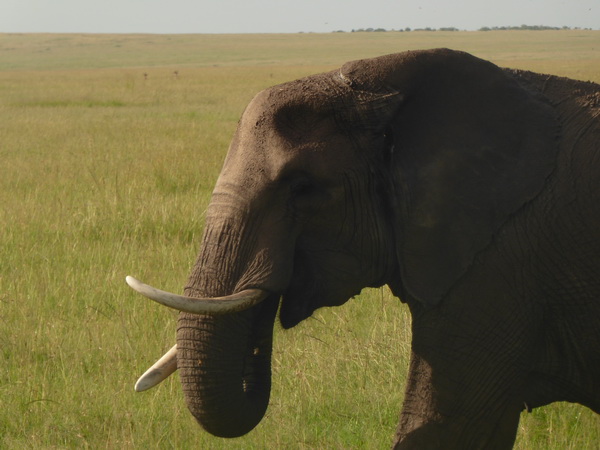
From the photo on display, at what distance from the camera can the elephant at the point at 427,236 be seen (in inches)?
116

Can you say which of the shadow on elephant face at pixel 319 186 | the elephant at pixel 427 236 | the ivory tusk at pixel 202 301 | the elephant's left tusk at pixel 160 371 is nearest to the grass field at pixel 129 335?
the elephant's left tusk at pixel 160 371

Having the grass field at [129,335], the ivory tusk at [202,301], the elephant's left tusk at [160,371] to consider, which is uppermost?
the ivory tusk at [202,301]

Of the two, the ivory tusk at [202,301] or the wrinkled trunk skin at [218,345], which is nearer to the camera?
the ivory tusk at [202,301]

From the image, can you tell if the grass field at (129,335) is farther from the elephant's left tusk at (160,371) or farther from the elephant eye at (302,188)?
the elephant eye at (302,188)

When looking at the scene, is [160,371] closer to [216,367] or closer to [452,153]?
[216,367]

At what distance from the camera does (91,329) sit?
217 inches

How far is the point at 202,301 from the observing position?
2.80 metres

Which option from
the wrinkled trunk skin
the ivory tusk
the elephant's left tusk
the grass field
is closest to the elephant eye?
the wrinkled trunk skin

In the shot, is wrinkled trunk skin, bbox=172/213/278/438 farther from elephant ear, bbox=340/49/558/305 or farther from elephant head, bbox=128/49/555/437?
elephant ear, bbox=340/49/558/305

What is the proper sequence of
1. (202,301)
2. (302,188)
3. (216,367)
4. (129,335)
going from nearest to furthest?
(202,301) → (216,367) → (302,188) → (129,335)

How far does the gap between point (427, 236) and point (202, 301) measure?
0.75 meters

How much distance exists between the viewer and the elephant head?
Result: 2.95 meters

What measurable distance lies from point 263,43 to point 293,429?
134 meters

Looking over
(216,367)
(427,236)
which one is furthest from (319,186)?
(216,367)
